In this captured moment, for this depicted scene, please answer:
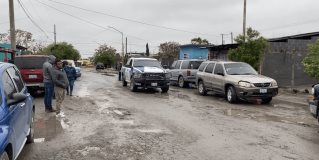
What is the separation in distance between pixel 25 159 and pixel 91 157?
1101mm

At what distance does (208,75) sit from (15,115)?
13.2 meters

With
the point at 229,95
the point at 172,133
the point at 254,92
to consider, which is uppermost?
the point at 254,92

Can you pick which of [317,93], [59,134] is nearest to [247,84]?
[317,93]

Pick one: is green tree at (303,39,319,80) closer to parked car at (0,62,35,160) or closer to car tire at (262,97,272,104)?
car tire at (262,97,272,104)

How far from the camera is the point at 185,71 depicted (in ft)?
78.5

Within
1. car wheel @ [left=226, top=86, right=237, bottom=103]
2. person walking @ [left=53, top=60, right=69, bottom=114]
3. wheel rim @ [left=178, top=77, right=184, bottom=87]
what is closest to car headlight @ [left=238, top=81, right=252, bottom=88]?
car wheel @ [left=226, top=86, right=237, bottom=103]

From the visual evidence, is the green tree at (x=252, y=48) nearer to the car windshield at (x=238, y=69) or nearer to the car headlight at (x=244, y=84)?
the car windshield at (x=238, y=69)

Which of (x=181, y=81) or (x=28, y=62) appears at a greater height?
(x=28, y=62)

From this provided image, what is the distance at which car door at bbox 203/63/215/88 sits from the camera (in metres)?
18.0

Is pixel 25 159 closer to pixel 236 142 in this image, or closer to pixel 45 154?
pixel 45 154

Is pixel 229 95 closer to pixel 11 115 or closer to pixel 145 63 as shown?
pixel 145 63

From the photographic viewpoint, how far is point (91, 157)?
694cm

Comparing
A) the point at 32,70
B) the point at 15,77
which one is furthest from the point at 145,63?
the point at 15,77

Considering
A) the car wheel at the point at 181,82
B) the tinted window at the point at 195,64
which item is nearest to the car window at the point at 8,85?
the tinted window at the point at 195,64
